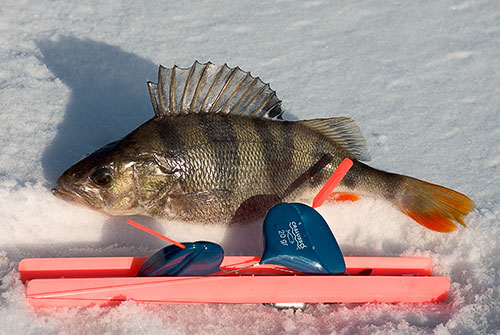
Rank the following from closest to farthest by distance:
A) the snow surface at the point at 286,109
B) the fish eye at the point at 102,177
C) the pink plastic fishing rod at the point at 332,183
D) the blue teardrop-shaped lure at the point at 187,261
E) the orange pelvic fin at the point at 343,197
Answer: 1. the blue teardrop-shaped lure at the point at 187,261
2. the snow surface at the point at 286,109
3. the fish eye at the point at 102,177
4. the pink plastic fishing rod at the point at 332,183
5. the orange pelvic fin at the point at 343,197

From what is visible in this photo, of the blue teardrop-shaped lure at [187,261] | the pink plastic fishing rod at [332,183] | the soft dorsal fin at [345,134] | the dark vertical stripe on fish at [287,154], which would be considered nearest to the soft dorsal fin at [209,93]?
the dark vertical stripe on fish at [287,154]

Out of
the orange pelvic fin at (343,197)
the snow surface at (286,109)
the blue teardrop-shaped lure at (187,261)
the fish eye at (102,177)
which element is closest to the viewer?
the blue teardrop-shaped lure at (187,261)

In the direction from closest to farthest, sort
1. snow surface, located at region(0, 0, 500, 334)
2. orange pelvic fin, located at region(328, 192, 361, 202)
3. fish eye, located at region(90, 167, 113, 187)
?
snow surface, located at region(0, 0, 500, 334), fish eye, located at region(90, 167, 113, 187), orange pelvic fin, located at region(328, 192, 361, 202)

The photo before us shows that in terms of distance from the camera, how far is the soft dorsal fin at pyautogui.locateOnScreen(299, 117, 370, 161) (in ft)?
8.86

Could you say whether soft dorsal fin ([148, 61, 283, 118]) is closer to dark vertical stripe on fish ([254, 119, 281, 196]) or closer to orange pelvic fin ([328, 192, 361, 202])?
dark vertical stripe on fish ([254, 119, 281, 196])

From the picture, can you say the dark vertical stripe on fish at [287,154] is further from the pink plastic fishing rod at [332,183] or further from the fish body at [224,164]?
the pink plastic fishing rod at [332,183]

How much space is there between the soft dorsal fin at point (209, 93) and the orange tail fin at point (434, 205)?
26.0 inches

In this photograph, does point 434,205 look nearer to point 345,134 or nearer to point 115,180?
point 345,134

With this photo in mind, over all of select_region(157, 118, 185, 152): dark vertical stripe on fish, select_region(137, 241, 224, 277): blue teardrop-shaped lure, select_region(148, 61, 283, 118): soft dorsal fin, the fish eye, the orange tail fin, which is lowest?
the orange tail fin

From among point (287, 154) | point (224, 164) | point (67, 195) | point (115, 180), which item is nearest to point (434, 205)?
point (287, 154)

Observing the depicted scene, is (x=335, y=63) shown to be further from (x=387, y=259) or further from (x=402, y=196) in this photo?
(x=387, y=259)

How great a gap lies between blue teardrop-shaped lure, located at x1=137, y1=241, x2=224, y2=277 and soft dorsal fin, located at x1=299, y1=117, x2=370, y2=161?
84 cm

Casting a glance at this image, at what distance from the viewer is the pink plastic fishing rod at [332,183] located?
251 cm

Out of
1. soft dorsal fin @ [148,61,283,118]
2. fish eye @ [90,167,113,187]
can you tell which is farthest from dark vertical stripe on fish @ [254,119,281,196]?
fish eye @ [90,167,113,187]
